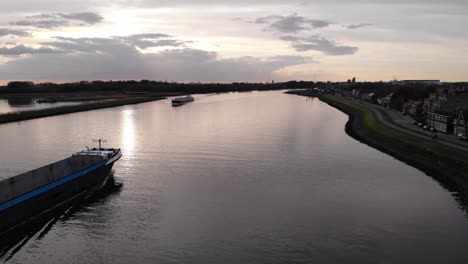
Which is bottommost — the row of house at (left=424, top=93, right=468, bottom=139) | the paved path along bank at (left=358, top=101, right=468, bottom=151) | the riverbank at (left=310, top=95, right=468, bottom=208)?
the riverbank at (left=310, top=95, right=468, bottom=208)

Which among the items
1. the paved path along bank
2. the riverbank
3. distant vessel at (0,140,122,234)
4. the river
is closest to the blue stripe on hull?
distant vessel at (0,140,122,234)

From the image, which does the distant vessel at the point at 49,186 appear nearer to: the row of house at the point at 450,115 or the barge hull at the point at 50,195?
the barge hull at the point at 50,195

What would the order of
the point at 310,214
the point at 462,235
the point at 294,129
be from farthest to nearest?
the point at 294,129, the point at 310,214, the point at 462,235

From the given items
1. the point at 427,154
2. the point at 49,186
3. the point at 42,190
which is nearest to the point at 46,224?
the point at 42,190

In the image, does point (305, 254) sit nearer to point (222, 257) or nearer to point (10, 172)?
point (222, 257)

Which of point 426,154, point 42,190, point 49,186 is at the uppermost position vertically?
point 49,186

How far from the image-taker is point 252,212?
31.2 metres

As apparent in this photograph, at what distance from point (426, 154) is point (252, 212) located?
32.2m

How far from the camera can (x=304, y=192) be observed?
3653 centimetres

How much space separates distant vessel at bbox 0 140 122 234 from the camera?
28203 mm

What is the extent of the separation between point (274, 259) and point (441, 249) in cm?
1113

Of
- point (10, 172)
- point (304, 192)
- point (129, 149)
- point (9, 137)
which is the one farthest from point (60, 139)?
point (304, 192)

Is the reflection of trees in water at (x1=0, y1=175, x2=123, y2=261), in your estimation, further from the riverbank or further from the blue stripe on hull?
the riverbank

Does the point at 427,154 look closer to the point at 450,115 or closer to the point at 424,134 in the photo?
the point at 424,134
